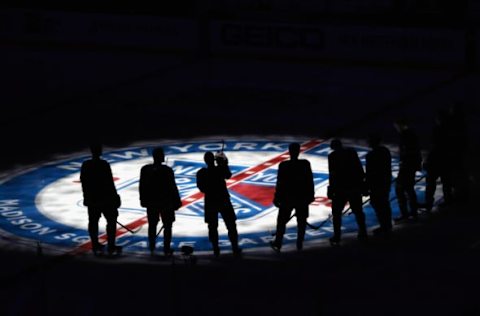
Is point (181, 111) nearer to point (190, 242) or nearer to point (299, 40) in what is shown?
point (299, 40)

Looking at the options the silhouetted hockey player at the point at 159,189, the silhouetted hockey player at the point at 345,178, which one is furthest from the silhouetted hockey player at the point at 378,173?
the silhouetted hockey player at the point at 159,189

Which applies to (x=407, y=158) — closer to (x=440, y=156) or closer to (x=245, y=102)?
(x=440, y=156)

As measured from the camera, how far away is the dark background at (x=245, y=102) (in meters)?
12.5

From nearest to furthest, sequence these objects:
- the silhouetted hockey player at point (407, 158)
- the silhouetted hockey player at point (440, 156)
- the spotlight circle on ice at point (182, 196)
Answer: the silhouetted hockey player at point (407, 158)
the spotlight circle on ice at point (182, 196)
the silhouetted hockey player at point (440, 156)

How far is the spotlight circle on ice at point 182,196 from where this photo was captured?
50.6ft

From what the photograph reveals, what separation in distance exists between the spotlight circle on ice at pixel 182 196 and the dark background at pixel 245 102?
2.59 ft

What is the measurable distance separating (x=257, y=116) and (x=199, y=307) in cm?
1205

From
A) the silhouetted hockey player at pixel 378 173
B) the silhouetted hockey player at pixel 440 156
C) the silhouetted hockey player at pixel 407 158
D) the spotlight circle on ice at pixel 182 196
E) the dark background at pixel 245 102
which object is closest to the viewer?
the dark background at pixel 245 102

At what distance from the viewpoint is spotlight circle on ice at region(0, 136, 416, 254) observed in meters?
15.4

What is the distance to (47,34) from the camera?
32.6m

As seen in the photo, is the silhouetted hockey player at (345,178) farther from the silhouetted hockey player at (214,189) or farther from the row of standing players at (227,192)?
the silhouetted hockey player at (214,189)

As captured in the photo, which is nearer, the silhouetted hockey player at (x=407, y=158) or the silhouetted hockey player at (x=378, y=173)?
the silhouetted hockey player at (x=378, y=173)

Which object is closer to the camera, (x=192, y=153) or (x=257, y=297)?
(x=257, y=297)

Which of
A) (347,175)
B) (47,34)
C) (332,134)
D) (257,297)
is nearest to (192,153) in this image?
(332,134)
